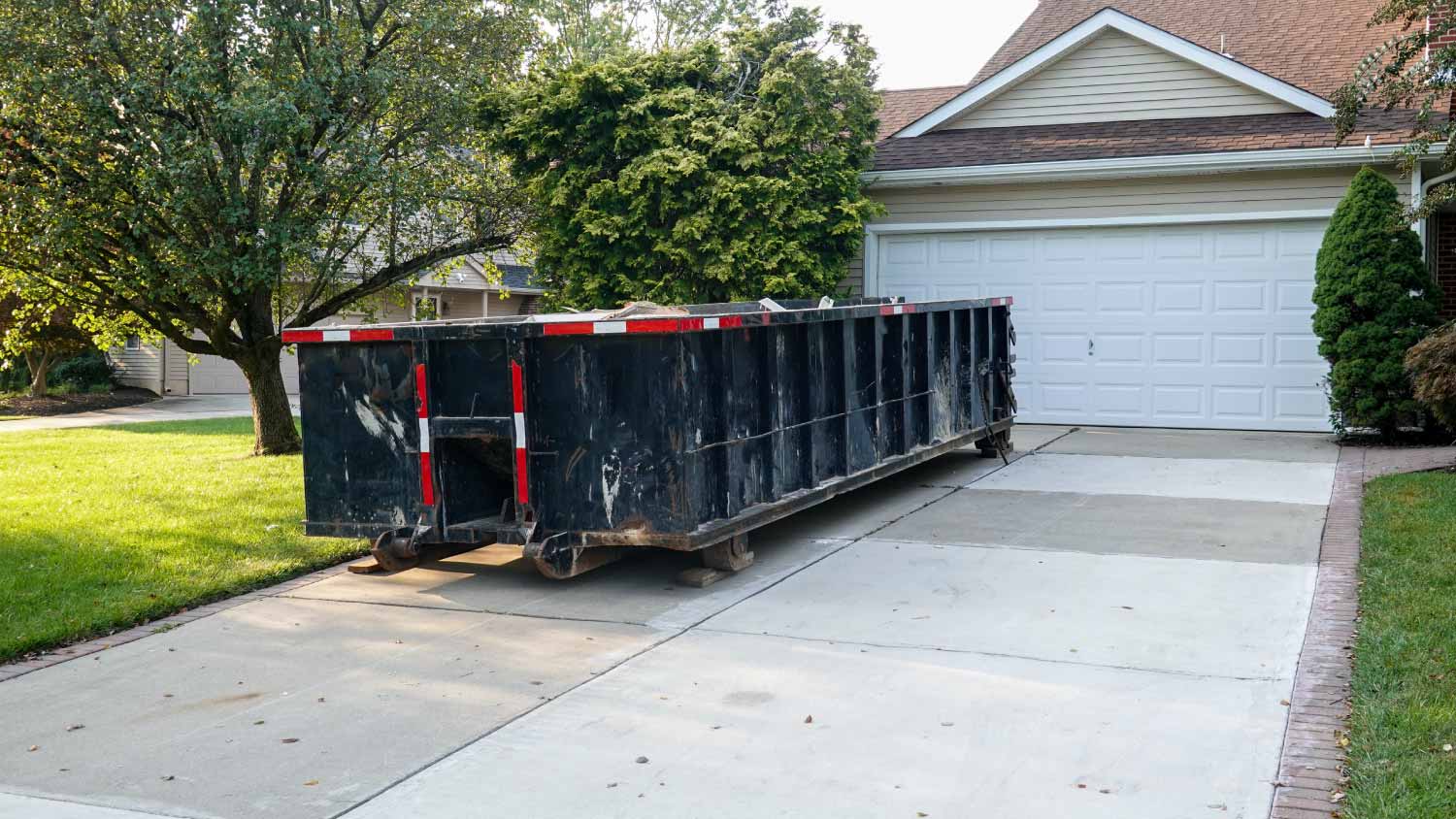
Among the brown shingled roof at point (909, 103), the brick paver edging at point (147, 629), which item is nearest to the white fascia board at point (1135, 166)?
the brown shingled roof at point (909, 103)

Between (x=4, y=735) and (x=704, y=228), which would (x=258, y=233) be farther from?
(x=4, y=735)

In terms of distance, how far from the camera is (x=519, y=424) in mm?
7207

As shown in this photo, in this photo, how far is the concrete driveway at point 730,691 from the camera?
4.43 metres

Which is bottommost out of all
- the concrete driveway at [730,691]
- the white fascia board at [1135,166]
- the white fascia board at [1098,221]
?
the concrete driveway at [730,691]

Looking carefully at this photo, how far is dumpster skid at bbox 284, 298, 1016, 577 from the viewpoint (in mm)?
7082

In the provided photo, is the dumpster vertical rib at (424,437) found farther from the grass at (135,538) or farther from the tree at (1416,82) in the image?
the tree at (1416,82)

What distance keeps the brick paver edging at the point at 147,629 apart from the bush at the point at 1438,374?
345 inches

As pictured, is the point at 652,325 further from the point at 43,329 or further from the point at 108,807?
the point at 43,329

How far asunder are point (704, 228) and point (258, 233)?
181 inches

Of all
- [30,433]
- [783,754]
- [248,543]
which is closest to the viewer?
[783,754]

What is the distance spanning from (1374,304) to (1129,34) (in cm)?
473

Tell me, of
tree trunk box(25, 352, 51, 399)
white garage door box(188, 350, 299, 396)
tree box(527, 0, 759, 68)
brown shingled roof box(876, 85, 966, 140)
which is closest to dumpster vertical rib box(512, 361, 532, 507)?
brown shingled roof box(876, 85, 966, 140)

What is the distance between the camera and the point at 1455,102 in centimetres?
1470

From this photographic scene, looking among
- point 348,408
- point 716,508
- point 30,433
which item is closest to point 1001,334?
point 716,508
